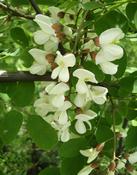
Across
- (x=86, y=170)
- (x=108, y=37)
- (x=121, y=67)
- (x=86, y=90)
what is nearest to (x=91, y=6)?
(x=108, y=37)

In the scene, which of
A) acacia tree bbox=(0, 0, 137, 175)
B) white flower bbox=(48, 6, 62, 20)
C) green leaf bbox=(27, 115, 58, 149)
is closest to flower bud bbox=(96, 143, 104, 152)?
acacia tree bbox=(0, 0, 137, 175)

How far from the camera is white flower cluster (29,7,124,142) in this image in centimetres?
99

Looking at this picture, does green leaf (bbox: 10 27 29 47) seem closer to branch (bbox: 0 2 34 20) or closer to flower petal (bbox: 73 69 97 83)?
branch (bbox: 0 2 34 20)

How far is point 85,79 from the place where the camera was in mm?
998

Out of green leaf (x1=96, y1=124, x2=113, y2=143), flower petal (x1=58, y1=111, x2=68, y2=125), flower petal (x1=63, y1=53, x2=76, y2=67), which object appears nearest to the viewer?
flower petal (x1=63, y1=53, x2=76, y2=67)

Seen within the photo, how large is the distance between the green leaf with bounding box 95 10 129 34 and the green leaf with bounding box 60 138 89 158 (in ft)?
0.88

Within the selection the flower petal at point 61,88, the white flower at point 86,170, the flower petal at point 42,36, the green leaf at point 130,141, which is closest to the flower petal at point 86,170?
the white flower at point 86,170

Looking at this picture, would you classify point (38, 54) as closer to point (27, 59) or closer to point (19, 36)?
point (27, 59)

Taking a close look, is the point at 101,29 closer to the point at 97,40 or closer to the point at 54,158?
the point at 97,40

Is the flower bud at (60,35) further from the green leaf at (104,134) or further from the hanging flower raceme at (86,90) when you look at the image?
the green leaf at (104,134)

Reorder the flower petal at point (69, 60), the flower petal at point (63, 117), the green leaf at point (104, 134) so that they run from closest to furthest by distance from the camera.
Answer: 1. the flower petal at point (69, 60)
2. the flower petal at point (63, 117)
3. the green leaf at point (104, 134)

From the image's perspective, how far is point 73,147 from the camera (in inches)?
45.0

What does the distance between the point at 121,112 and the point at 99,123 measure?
5.2 inches

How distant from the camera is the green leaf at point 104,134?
1206 mm
